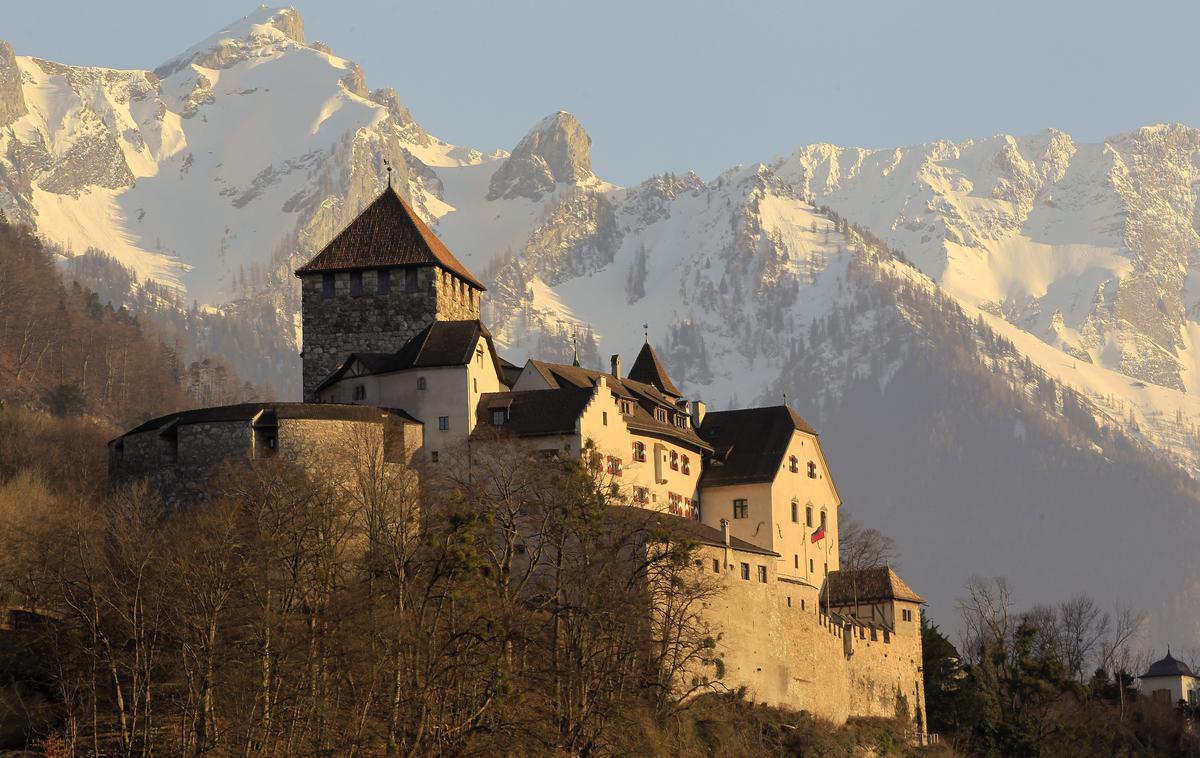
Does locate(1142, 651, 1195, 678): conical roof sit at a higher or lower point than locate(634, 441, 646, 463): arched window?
lower

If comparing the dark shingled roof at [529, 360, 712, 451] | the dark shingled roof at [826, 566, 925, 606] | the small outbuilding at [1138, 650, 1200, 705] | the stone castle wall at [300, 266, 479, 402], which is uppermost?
the stone castle wall at [300, 266, 479, 402]

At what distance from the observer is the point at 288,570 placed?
7075 centimetres

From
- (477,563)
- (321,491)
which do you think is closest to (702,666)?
(321,491)

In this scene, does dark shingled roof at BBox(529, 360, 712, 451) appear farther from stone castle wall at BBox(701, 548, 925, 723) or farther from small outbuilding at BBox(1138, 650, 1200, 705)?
small outbuilding at BBox(1138, 650, 1200, 705)

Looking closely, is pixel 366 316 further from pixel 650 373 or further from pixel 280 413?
pixel 650 373

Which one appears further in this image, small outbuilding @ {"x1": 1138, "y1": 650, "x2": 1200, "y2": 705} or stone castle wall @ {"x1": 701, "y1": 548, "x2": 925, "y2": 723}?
small outbuilding @ {"x1": 1138, "y1": 650, "x2": 1200, "y2": 705}

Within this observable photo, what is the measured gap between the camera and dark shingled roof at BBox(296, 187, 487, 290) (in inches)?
3853

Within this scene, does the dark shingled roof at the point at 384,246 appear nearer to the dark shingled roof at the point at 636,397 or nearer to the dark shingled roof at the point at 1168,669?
the dark shingled roof at the point at 636,397

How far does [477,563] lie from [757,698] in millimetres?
27933

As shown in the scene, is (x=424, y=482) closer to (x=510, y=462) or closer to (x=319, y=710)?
(x=510, y=462)

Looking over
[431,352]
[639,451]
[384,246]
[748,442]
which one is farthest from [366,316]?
[748,442]

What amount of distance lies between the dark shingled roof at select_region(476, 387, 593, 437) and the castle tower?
669 centimetres

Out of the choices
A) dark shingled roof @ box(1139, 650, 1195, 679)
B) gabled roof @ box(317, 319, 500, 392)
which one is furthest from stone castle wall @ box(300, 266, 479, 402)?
dark shingled roof @ box(1139, 650, 1195, 679)

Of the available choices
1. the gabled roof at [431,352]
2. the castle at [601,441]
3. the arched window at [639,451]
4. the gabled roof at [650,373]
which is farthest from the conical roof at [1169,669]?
the gabled roof at [431,352]
